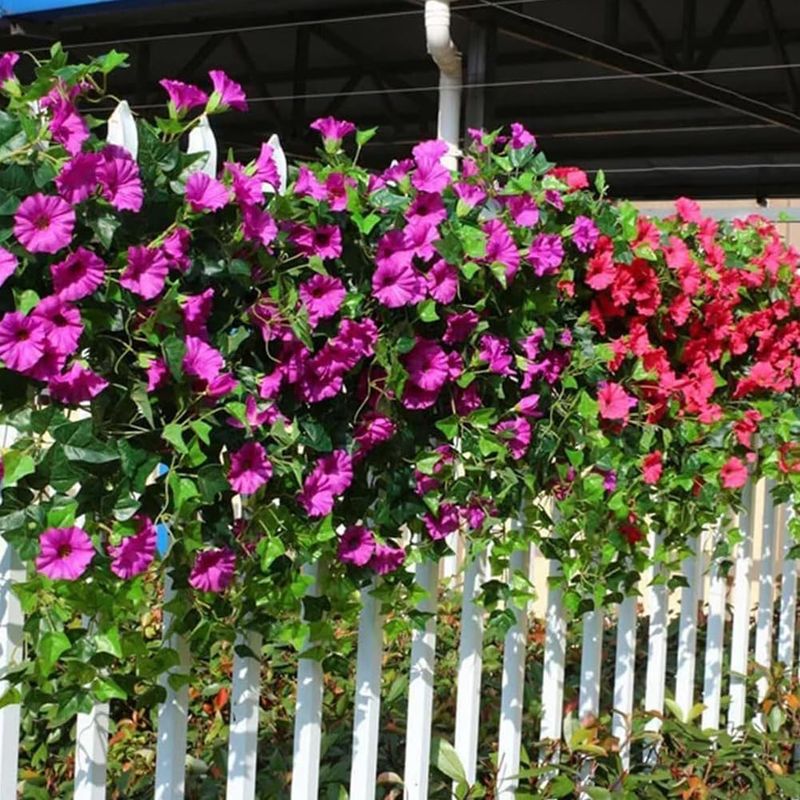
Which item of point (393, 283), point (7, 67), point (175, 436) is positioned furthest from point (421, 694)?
point (7, 67)

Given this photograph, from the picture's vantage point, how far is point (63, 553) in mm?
1513

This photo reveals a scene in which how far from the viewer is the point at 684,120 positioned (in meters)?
8.54

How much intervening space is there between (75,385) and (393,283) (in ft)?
1.75

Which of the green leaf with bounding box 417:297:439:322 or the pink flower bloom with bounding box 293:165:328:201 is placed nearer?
the pink flower bloom with bounding box 293:165:328:201

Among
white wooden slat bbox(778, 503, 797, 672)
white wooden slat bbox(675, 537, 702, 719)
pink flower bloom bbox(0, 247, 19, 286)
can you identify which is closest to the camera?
pink flower bloom bbox(0, 247, 19, 286)

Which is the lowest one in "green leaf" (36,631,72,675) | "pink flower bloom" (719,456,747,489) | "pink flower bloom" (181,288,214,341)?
"green leaf" (36,631,72,675)

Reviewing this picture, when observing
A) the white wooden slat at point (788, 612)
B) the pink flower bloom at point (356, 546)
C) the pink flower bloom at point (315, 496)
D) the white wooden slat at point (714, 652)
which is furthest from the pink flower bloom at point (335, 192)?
the white wooden slat at point (788, 612)

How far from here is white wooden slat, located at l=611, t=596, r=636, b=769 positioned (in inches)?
110

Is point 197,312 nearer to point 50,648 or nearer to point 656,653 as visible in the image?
point 50,648

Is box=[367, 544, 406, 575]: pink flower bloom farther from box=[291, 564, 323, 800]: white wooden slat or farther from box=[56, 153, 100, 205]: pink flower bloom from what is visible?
box=[56, 153, 100, 205]: pink flower bloom

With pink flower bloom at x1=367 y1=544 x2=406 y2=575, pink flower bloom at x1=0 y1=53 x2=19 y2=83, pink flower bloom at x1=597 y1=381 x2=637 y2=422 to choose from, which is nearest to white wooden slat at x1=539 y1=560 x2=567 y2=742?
pink flower bloom at x1=597 y1=381 x2=637 y2=422

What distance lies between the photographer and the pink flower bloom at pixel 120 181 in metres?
1.49

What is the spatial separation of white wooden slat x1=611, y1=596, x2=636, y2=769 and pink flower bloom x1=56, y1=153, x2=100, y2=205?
167 centimetres

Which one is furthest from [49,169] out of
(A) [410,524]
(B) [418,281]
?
(A) [410,524]
